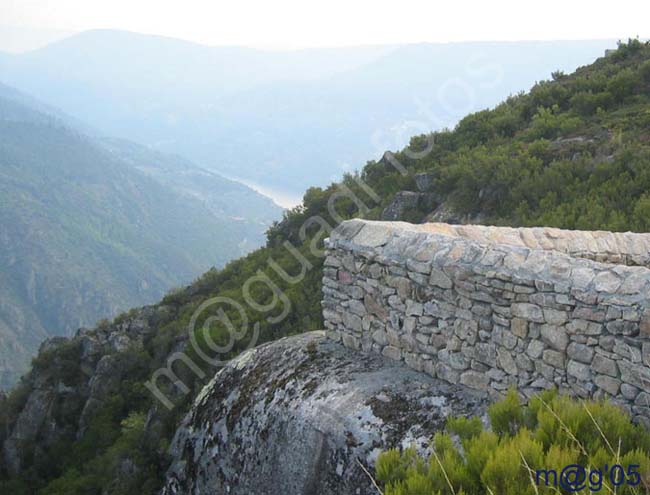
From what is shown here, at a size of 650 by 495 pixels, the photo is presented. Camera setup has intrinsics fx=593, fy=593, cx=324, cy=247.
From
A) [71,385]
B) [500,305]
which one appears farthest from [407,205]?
[71,385]

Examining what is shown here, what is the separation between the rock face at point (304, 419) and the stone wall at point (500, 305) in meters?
0.30

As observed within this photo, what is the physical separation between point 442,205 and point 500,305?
9518 mm

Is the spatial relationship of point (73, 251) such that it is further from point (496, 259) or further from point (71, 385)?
point (496, 259)

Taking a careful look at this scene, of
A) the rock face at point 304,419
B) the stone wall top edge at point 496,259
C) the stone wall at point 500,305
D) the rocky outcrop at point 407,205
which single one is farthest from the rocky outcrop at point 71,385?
the stone wall top edge at point 496,259

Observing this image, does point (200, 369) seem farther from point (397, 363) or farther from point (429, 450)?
point (429, 450)

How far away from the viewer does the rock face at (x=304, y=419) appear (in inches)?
201

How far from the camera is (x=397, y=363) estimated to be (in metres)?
5.96

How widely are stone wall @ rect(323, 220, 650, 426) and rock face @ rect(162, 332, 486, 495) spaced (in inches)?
11.7

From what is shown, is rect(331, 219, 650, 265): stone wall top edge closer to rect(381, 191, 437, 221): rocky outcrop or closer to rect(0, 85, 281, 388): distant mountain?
rect(381, 191, 437, 221): rocky outcrop

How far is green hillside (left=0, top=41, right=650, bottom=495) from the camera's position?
36.1 ft

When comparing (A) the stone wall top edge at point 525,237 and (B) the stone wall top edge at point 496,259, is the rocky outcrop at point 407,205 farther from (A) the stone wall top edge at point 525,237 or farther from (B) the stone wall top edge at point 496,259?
(B) the stone wall top edge at point 496,259

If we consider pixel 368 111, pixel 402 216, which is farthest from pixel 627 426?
pixel 368 111

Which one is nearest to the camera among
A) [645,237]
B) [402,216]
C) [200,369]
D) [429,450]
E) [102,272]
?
[429,450]

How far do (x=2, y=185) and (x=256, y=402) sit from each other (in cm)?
17939
